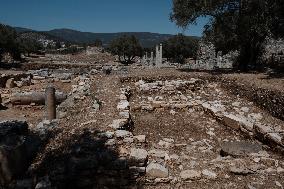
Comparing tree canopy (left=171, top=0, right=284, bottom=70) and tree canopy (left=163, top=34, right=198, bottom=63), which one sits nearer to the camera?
tree canopy (left=171, top=0, right=284, bottom=70)

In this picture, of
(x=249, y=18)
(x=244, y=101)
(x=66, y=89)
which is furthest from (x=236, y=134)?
(x=66, y=89)

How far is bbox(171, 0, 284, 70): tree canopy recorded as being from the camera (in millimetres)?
19312

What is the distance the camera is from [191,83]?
18.4 m

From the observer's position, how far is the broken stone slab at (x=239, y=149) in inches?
378

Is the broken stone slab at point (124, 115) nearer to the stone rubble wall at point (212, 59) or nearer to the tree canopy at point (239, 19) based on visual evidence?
the tree canopy at point (239, 19)

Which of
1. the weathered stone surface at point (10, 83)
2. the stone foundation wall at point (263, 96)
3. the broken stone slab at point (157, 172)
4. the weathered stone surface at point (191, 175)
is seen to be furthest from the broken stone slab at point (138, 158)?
the weathered stone surface at point (10, 83)

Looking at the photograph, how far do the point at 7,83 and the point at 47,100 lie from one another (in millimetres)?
10753

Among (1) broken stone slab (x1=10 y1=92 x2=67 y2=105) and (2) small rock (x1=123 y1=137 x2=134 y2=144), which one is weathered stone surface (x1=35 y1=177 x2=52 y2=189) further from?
(1) broken stone slab (x1=10 y1=92 x2=67 y2=105)

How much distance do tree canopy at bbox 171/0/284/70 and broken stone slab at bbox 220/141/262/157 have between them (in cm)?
1109

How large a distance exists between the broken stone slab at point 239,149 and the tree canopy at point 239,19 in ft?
36.4

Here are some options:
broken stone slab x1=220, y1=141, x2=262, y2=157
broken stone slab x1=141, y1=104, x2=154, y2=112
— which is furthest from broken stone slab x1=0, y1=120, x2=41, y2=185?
broken stone slab x1=141, y1=104, x2=154, y2=112

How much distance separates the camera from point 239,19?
20359 millimetres

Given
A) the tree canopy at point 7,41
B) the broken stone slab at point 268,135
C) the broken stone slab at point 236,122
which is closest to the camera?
the broken stone slab at point 268,135

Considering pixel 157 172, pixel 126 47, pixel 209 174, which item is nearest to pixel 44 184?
pixel 157 172
